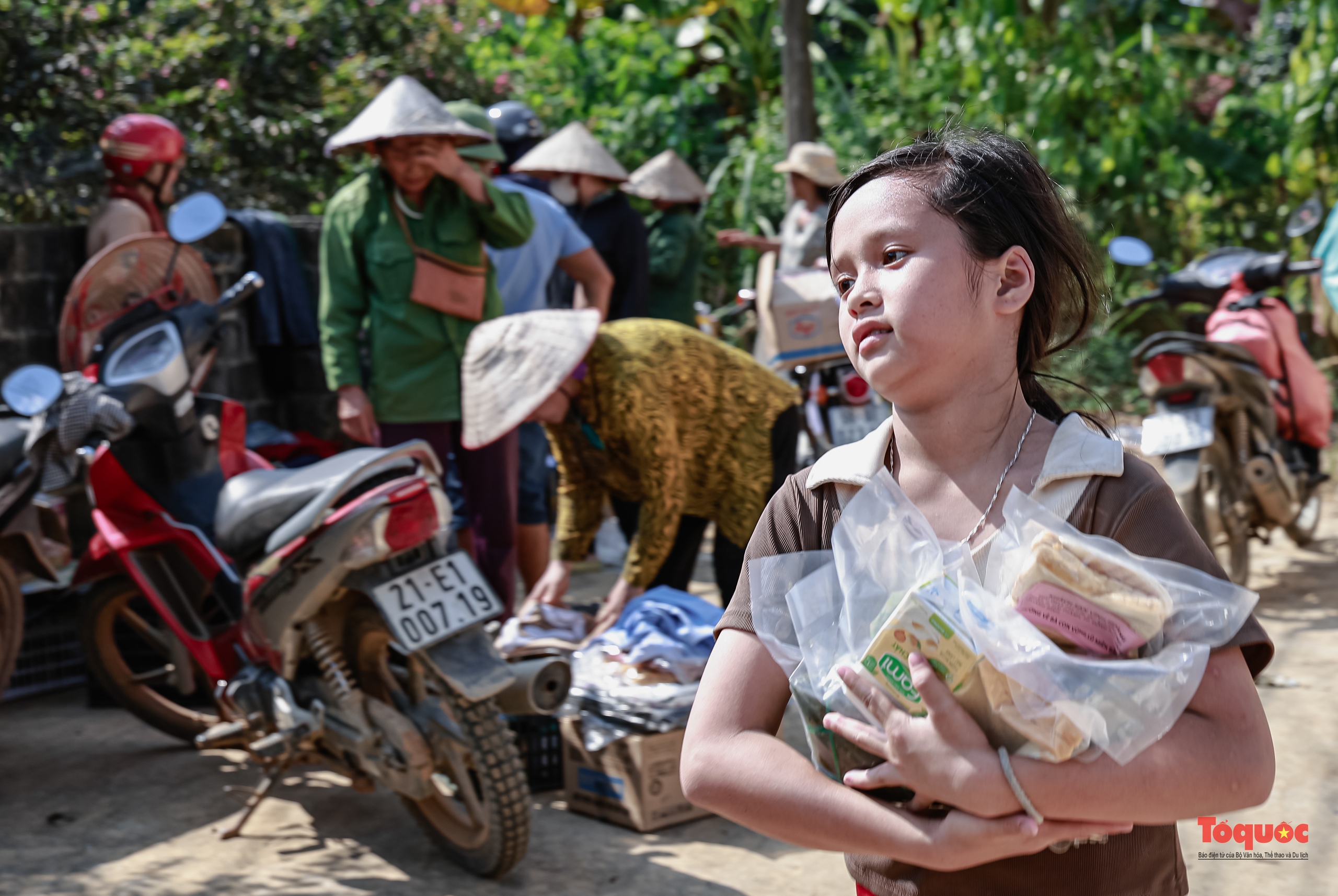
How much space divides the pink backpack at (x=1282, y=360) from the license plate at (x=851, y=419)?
1451mm

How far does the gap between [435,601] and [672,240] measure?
367cm

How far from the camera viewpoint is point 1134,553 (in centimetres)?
114

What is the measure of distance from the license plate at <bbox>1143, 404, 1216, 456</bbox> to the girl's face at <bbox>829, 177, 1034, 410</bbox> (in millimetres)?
3924

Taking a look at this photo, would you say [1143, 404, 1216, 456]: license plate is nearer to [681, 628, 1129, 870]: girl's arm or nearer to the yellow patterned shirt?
the yellow patterned shirt

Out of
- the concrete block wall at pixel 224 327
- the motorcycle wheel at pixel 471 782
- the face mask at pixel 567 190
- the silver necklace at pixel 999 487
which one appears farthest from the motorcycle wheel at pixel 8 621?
the silver necklace at pixel 999 487

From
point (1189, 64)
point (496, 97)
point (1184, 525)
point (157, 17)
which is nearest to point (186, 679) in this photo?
point (1184, 525)

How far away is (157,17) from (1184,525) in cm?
Answer: 840

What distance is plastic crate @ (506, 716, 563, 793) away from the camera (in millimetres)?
3688

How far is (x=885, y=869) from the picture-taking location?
1282 mm

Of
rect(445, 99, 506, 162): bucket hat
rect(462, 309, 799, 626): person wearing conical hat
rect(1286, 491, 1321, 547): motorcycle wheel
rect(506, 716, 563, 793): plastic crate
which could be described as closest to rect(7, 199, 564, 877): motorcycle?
rect(506, 716, 563, 793): plastic crate

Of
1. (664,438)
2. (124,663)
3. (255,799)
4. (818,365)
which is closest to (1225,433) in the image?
(818,365)

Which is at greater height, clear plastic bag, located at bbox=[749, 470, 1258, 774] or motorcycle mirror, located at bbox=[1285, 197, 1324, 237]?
clear plastic bag, located at bbox=[749, 470, 1258, 774]

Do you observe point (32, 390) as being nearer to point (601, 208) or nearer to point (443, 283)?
point (443, 283)

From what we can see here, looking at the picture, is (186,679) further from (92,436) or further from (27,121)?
(27,121)
